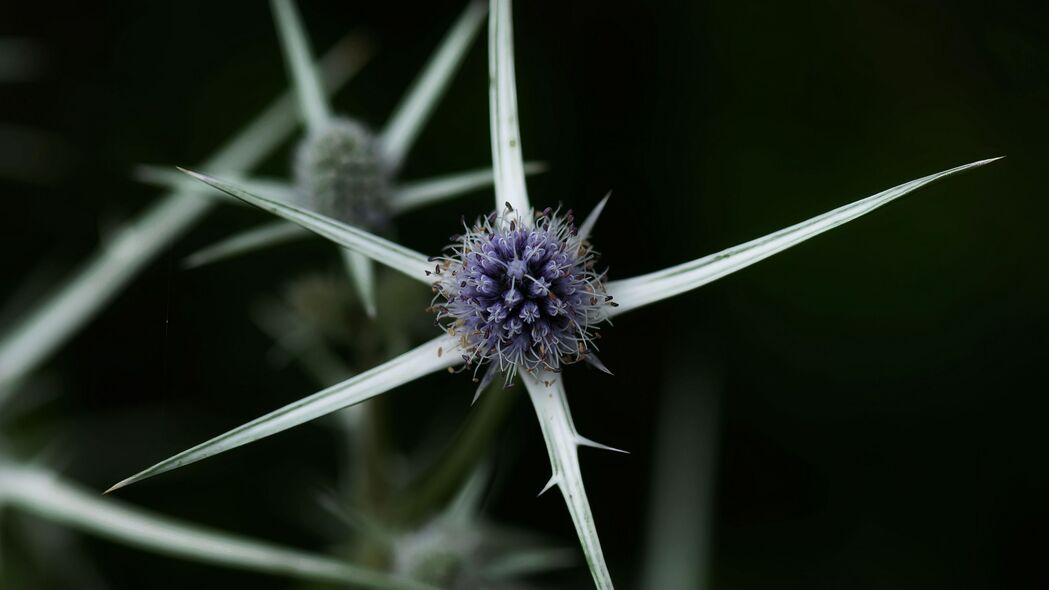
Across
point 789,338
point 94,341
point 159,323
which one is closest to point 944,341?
point 789,338

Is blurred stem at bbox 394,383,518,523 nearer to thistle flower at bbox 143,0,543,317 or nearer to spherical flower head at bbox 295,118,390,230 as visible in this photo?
thistle flower at bbox 143,0,543,317

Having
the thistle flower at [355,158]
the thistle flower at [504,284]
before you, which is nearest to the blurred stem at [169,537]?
the thistle flower at [504,284]

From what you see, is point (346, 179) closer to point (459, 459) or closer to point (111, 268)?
point (459, 459)

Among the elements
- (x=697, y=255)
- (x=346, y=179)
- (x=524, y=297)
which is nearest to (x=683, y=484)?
(x=697, y=255)

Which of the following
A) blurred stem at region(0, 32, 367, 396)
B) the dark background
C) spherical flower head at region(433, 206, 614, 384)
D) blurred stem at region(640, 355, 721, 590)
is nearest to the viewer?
spherical flower head at region(433, 206, 614, 384)

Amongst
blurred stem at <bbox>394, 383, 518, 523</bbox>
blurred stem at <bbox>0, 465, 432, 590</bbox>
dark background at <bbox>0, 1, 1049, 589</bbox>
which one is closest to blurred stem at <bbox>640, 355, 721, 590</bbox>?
dark background at <bbox>0, 1, 1049, 589</bbox>
